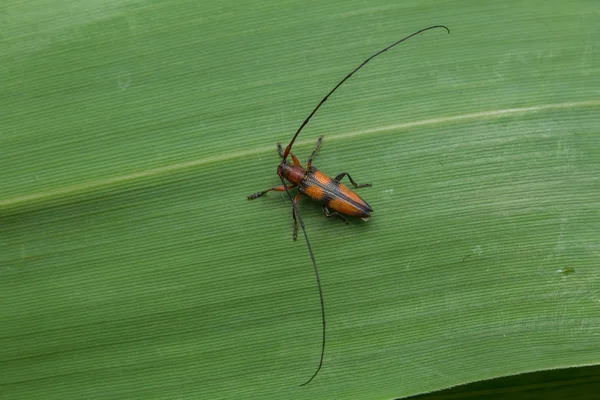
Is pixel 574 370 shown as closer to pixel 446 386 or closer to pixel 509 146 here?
pixel 446 386

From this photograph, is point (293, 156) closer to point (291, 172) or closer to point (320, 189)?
point (291, 172)

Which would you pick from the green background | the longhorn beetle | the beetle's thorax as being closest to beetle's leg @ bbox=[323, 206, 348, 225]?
the longhorn beetle

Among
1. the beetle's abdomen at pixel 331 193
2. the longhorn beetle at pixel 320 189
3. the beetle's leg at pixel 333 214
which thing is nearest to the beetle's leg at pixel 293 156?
the longhorn beetle at pixel 320 189

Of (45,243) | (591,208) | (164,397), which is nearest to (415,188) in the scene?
(591,208)

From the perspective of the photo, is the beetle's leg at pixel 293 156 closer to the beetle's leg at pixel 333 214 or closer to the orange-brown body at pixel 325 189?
the orange-brown body at pixel 325 189

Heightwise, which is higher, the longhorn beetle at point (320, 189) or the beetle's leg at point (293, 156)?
the beetle's leg at point (293, 156)

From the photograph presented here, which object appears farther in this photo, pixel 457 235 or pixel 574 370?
pixel 574 370
